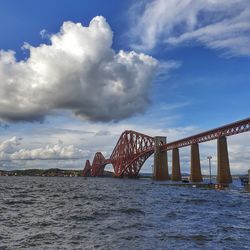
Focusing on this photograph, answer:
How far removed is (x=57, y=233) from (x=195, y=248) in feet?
26.6

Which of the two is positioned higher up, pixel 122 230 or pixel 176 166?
pixel 176 166

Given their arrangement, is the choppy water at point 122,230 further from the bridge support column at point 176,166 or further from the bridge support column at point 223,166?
the bridge support column at point 176,166

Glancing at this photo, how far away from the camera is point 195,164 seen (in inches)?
4594

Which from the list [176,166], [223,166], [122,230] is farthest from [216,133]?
[122,230]

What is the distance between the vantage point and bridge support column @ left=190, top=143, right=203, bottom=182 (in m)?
117

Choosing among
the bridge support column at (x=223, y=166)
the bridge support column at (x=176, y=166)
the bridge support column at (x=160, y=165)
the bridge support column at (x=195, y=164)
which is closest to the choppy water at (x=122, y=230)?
the bridge support column at (x=223, y=166)

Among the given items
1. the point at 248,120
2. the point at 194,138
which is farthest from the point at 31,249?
the point at 194,138

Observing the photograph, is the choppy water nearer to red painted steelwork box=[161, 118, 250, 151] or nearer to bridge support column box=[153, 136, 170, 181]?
red painted steelwork box=[161, 118, 250, 151]

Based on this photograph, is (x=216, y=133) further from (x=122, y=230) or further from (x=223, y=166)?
(x=122, y=230)

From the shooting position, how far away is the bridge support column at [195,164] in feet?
383

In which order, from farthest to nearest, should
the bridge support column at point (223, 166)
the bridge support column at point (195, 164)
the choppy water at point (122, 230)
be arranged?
the bridge support column at point (195, 164), the bridge support column at point (223, 166), the choppy water at point (122, 230)

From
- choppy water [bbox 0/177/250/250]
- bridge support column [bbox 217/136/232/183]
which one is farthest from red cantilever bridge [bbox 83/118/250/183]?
choppy water [bbox 0/177/250/250]

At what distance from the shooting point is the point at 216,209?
1495 inches

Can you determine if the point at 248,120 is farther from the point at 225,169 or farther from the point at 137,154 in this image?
the point at 137,154
